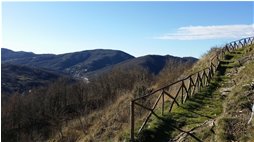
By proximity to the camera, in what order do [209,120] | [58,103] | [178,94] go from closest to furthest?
[209,120] → [178,94] → [58,103]

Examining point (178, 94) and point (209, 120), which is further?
point (178, 94)

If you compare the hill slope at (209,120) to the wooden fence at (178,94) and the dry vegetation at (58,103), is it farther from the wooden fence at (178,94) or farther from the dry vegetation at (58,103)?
the dry vegetation at (58,103)

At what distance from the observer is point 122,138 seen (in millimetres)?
13523

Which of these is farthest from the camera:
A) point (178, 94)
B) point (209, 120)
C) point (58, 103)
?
point (58, 103)

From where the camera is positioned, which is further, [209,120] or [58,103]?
[58,103]

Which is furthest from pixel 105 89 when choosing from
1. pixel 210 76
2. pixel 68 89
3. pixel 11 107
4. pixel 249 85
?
pixel 249 85

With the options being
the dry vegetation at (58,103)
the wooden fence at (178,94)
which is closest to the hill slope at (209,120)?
the wooden fence at (178,94)

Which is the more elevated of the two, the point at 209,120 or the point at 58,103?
the point at 209,120

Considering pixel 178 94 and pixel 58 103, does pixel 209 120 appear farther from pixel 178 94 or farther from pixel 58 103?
pixel 58 103

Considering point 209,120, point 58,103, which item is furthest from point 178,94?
point 58,103

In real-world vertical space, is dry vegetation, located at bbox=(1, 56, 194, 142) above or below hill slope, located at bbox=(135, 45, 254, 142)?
below

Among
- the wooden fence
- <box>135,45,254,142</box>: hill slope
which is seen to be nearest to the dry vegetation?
the wooden fence

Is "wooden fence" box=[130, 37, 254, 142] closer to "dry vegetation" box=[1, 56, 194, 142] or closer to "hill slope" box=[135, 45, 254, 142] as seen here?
"hill slope" box=[135, 45, 254, 142]

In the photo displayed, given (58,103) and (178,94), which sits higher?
(178,94)
